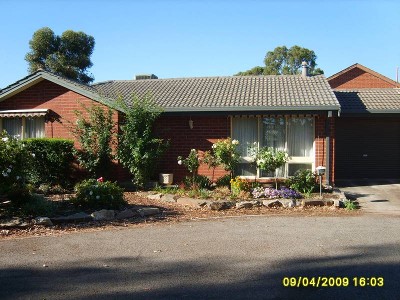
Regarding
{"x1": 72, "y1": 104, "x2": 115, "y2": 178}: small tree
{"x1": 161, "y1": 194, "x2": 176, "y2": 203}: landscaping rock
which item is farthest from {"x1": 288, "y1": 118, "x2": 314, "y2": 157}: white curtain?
{"x1": 72, "y1": 104, "x2": 115, "y2": 178}: small tree

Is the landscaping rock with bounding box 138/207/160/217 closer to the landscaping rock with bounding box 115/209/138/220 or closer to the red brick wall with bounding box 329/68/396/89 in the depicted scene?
the landscaping rock with bounding box 115/209/138/220

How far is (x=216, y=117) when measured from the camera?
558 inches

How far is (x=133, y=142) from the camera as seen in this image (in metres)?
12.8

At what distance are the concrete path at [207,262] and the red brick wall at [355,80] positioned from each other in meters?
21.7

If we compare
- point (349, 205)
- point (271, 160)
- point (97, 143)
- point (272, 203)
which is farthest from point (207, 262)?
point (97, 143)

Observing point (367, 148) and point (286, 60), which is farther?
point (286, 60)

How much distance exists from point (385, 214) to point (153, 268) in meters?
6.61

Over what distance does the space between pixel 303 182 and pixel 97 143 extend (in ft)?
20.7

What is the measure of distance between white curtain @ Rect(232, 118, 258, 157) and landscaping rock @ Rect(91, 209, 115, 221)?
5.71 m

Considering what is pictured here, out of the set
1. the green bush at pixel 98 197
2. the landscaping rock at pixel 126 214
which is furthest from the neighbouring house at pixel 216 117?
the landscaping rock at pixel 126 214

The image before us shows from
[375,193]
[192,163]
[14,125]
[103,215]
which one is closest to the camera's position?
[103,215]

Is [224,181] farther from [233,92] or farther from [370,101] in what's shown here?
[370,101]

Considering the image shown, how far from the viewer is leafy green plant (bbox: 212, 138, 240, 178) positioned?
12539mm

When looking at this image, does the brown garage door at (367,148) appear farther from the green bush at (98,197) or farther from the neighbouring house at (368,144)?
the green bush at (98,197)
